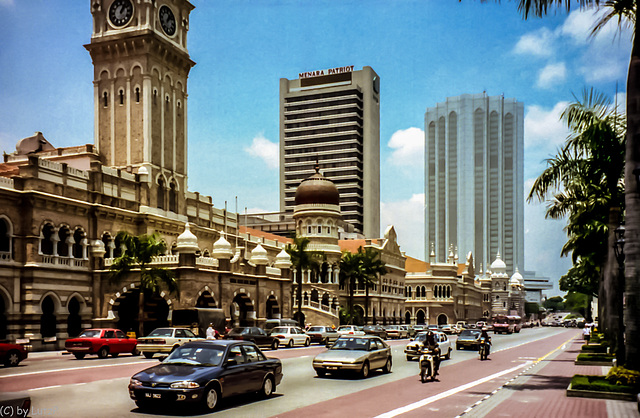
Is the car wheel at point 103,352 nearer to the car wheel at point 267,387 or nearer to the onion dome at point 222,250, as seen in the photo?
the car wheel at point 267,387

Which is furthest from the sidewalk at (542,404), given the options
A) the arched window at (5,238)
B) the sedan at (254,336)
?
the arched window at (5,238)

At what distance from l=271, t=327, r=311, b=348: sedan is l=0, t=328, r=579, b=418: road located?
1582 centimetres

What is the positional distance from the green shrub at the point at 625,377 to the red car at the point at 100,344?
841 inches

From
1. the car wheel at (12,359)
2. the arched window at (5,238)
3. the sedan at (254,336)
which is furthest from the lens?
the arched window at (5,238)

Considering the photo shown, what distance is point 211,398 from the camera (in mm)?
13852

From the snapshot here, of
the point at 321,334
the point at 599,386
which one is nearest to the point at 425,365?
the point at 599,386

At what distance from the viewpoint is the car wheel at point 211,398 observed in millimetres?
13628

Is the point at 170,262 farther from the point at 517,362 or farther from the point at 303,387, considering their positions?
the point at 303,387

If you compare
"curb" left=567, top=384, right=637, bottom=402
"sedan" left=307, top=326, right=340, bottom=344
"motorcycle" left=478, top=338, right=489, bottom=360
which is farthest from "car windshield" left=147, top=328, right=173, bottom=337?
"curb" left=567, top=384, right=637, bottom=402

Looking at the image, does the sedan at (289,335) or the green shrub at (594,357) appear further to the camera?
the sedan at (289,335)

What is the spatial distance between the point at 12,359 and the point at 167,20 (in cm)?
3900

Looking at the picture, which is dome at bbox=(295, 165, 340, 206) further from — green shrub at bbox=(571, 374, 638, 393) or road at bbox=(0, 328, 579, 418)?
green shrub at bbox=(571, 374, 638, 393)

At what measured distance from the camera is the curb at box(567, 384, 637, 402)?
16172mm

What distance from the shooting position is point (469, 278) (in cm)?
13600
